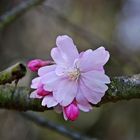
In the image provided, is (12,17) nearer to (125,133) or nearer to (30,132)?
(30,132)

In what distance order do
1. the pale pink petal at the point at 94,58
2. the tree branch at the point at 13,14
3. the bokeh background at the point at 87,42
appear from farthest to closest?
the bokeh background at the point at 87,42
the tree branch at the point at 13,14
the pale pink petal at the point at 94,58

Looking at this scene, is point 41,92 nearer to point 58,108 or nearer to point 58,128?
point 58,108

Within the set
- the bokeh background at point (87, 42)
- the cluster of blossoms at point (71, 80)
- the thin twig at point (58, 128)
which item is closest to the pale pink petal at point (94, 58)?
the cluster of blossoms at point (71, 80)

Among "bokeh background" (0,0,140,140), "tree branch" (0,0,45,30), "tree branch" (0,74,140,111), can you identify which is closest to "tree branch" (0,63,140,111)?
"tree branch" (0,74,140,111)

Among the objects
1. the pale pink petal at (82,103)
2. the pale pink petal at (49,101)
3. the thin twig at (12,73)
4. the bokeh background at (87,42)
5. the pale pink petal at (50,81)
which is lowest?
the bokeh background at (87,42)

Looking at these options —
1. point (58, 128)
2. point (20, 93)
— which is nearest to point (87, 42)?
point (58, 128)

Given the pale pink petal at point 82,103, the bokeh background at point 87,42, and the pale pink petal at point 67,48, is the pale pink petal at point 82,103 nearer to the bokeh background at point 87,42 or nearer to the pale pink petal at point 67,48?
the pale pink petal at point 67,48

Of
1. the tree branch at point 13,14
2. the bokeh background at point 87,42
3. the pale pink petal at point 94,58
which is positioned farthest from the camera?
the bokeh background at point 87,42

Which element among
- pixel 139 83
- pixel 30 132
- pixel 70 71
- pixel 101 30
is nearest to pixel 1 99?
pixel 70 71

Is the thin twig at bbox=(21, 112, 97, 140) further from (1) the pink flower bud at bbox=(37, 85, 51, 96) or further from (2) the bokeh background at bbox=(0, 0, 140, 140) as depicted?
(2) the bokeh background at bbox=(0, 0, 140, 140)
